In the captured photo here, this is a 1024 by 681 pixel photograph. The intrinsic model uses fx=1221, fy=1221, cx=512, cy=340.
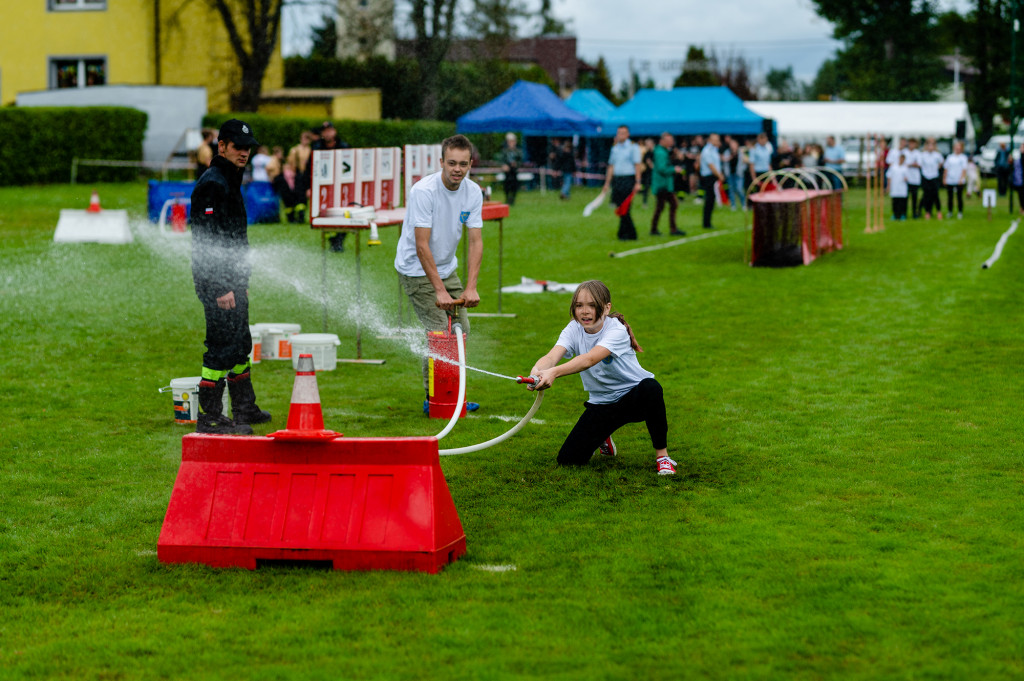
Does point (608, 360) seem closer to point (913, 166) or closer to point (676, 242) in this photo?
point (676, 242)

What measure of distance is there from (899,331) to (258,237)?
1208cm

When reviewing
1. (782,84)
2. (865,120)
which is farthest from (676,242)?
(782,84)

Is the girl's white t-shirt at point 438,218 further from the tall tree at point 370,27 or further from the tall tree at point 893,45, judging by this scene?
the tall tree at point 893,45

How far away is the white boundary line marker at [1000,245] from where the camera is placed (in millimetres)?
17809

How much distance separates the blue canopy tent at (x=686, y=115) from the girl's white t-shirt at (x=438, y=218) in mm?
33505

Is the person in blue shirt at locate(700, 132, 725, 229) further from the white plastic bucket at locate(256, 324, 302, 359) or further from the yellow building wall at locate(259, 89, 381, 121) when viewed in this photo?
the yellow building wall at locate(259, 89, 381, 121)

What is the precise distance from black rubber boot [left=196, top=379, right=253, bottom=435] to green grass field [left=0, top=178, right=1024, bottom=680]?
266 mm

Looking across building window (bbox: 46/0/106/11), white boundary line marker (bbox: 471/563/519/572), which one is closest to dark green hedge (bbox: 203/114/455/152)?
building window (bbox: 46/0/106/11)

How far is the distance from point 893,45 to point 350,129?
46.4 metres

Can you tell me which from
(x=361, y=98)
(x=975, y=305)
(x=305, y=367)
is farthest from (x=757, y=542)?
(x=361, y=98)

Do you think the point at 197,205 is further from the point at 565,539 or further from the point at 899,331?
the point at 899,331

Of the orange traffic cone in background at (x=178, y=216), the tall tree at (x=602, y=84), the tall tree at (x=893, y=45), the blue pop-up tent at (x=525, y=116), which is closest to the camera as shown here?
the orange traffic cone in background at (x=178, y=216)

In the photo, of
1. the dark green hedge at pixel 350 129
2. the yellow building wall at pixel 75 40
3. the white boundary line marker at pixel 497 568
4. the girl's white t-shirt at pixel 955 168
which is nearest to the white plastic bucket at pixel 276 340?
the white boundary line marker at pixel 497 568

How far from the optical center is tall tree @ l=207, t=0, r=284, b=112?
40.0 meters
